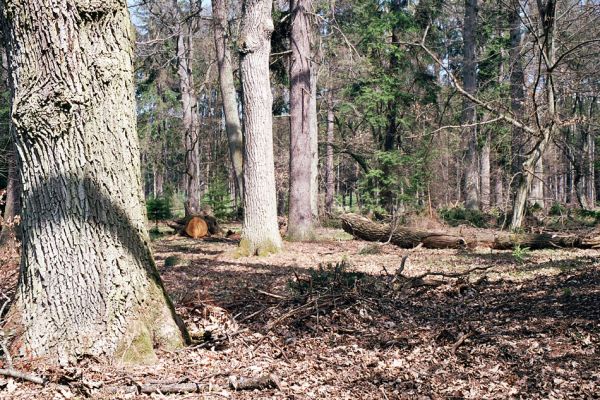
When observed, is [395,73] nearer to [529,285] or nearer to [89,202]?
[529,285]

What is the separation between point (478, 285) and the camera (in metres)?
6.79

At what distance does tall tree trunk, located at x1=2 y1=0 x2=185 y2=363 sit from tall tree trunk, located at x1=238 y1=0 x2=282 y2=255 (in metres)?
6.05

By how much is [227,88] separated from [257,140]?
7.11 meters

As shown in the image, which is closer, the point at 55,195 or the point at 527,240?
the point at 55,195

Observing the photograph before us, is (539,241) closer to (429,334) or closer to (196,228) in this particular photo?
(429,334)

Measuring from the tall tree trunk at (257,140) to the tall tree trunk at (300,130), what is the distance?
2646 mm

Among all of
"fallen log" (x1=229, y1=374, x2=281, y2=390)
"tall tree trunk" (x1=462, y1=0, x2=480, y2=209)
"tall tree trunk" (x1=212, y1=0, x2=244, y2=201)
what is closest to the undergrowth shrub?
"fallen log" (x1=229, y1=374, x2=281, y2=390)

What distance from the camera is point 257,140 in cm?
1019

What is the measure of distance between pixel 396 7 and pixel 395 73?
10.0 feet

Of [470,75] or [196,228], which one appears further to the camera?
[470,75]

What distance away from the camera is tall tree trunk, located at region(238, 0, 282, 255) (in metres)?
10.1

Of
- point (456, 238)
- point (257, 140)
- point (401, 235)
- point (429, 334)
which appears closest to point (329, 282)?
point (429, 334)

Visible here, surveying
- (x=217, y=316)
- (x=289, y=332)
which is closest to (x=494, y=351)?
(x=289, y=332)

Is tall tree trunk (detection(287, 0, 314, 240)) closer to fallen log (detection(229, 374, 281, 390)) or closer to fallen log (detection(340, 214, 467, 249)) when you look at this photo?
fallen log (detection(340, 214, 467, 249))
